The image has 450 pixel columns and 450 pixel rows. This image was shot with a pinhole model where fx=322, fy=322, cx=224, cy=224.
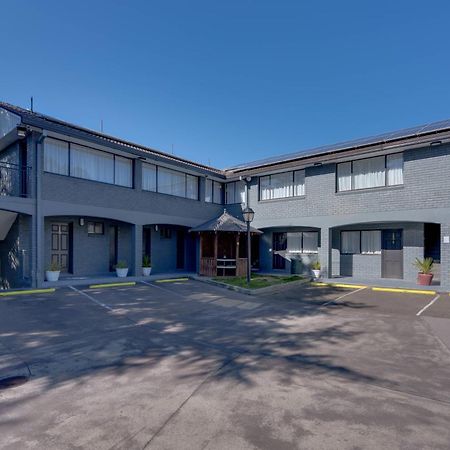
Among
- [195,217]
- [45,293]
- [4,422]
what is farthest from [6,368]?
[195,217]

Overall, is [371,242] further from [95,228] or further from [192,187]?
[95,228]

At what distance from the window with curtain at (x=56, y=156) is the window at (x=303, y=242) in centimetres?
1270

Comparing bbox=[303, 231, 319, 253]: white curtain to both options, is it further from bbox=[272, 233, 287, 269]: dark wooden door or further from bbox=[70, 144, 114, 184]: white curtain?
bbox=[70, 144, 114, 184]: white curtain

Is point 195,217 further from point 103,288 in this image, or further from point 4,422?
point 4,422

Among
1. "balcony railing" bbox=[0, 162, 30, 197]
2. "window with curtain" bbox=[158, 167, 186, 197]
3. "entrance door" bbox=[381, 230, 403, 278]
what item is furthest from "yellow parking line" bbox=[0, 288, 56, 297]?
"entrance door" bbox=[381, 230, 403, 278]

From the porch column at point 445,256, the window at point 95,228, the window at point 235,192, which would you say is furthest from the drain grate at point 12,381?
the window at point 235,192

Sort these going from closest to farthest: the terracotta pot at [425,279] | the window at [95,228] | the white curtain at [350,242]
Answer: the terracotta pot at [425,279]
the window at [95,228]
the white curtain at [350,242]

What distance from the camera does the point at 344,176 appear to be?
668 inches

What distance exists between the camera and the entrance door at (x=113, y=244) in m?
16.7

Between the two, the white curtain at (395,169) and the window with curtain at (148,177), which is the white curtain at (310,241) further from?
the window with curtain at (148,177)

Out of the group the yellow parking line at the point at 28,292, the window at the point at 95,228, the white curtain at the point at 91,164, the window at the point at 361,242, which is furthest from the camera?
the window at the point at 361,242

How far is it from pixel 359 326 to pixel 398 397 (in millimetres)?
3851

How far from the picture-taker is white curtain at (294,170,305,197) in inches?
727

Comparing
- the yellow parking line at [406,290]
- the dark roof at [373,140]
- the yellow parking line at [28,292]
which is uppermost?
the dark roof at [373,140]
